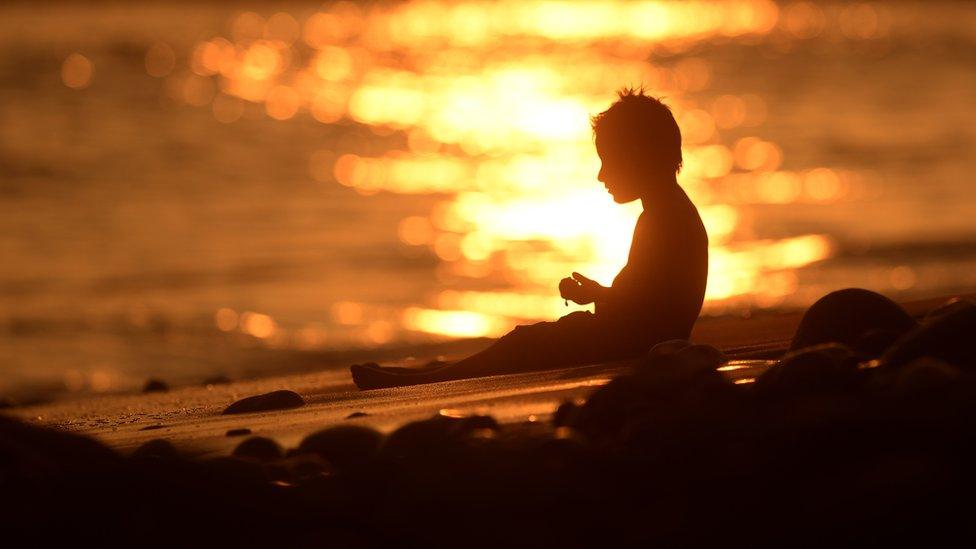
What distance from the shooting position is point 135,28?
221 feet

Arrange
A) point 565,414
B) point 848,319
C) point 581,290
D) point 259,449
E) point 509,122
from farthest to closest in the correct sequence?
point 509,122 < point 581,290 < point 848,319 < point 259,449 < point 565,414

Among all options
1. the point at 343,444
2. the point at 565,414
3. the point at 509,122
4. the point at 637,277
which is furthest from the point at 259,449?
the point at 509,122

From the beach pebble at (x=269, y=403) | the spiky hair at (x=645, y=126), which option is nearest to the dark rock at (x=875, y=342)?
the spiky hair at (x=645, y=126)

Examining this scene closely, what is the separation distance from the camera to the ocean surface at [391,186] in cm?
2261

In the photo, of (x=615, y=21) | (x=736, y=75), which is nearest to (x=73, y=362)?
(x=736, y=75)

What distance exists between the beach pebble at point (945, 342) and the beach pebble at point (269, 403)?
349cm

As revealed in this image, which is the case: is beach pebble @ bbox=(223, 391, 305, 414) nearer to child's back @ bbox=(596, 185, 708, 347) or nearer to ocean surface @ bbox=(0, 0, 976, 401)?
child's back @ bbox=(596, 185, 708, 347)

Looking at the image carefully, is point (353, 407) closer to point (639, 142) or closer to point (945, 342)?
point (639, 142)

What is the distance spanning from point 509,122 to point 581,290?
38.4 metres

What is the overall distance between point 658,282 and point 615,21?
80964mm

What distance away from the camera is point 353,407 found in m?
7.77

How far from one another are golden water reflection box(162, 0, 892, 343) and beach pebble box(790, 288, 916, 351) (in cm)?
1329

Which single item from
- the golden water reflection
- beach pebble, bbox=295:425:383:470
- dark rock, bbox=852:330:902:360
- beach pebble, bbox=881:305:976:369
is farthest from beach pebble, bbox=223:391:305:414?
the golden water reflection

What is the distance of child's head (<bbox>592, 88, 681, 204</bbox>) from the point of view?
824cm
